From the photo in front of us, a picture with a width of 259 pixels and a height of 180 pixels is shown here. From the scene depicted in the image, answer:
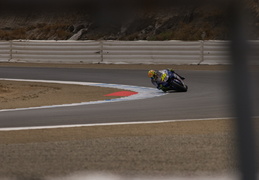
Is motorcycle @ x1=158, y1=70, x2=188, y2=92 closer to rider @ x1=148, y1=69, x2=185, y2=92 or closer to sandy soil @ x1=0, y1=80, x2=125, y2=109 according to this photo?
rider @ x1=148, y1=69, x2=185, y2=92

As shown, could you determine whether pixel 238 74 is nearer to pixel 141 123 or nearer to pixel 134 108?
pixel 141 123

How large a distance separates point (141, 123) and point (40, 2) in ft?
34.5

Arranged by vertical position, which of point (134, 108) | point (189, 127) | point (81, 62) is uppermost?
point (81, 62)

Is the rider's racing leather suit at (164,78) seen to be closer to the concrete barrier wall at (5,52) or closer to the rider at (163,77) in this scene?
the rider at (163,77)

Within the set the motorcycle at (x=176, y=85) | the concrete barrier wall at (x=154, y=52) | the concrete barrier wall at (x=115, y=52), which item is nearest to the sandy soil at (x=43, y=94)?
the motorcycle at (x=176, y=85)

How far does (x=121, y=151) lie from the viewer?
285 inches

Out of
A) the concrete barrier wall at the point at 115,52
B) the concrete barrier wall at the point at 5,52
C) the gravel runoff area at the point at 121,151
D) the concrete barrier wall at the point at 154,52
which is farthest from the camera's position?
the concrete barrier wall at the point at 5,52

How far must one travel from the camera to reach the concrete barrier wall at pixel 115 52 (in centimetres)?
2847

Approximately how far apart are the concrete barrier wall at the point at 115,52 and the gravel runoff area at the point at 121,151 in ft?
54.3

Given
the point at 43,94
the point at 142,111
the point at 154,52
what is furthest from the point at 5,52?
the point at 142,111

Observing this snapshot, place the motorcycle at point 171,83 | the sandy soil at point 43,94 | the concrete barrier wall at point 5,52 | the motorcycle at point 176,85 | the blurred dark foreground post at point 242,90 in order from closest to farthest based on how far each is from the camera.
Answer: the blurred dark foreground post at point 242,90
the sandy soil at point 43,94
the motorcycle at point 171,83
the motorcycle at point 176,85
the concrete barrier wall at point 5,52

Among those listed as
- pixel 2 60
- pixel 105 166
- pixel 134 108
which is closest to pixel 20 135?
pixel 105 166

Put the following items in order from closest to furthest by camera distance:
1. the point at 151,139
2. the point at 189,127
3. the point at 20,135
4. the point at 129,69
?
1. the point at 151,139
2. the point at 20,135
3. the point at 189,127
4. the point at 129,69

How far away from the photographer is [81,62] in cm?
3109
